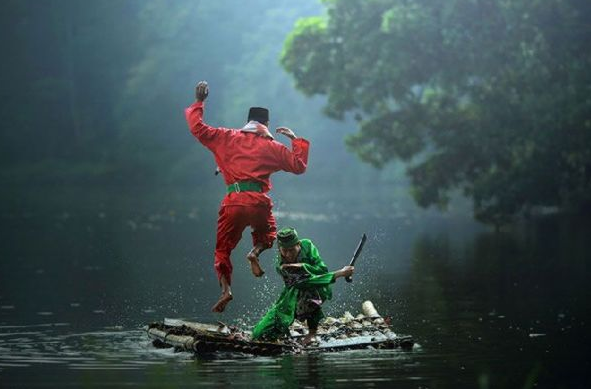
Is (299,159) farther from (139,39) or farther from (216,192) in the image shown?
(139,39)

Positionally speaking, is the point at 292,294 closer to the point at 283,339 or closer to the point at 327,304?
the point at 283,339

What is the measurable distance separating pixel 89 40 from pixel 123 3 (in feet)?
14.5

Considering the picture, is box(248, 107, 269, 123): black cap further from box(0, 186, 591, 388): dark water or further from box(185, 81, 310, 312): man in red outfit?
box(0, 186, 591, 388): dark water

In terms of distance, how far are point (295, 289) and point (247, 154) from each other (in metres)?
1.54

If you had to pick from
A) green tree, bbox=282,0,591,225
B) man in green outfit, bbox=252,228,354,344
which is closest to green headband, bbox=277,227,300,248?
man in green outfit, bbox=252,228,354,344

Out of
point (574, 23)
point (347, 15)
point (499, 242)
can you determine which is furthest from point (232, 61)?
point (499, 242)

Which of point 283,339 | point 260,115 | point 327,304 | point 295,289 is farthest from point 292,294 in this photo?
point 327,304

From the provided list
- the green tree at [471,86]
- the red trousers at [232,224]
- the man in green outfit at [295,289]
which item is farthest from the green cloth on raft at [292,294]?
the green tree at [471,86]

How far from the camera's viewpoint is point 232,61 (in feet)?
301

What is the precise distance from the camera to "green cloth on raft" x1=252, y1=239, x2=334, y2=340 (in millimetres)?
15438

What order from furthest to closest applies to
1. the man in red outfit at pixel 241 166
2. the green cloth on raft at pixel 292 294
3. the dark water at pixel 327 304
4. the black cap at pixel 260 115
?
1. the black cap at pixel 260 115
2. the man in red outfit at pixel 241 166
3. the green cloth on raft at pixel 292 294
4. the dark water at pixel 327 304

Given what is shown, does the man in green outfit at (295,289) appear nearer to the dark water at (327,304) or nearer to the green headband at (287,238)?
the green headband at (287,238)

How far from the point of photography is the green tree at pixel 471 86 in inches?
1692

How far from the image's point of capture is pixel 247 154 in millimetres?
15992
